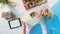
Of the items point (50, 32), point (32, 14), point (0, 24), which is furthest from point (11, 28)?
point (50, 32)

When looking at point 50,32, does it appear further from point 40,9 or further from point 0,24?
point 0,24

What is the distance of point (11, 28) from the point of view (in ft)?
4.46

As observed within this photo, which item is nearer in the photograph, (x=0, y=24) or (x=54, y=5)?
(x=54, y=5)

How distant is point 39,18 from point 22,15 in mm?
159

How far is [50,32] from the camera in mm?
1282

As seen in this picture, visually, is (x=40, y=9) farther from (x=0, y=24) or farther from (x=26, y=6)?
(x=0, y=24)

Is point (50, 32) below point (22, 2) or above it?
below

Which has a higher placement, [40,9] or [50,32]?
[40,9]

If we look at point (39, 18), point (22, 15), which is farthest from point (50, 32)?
point (22, 15)

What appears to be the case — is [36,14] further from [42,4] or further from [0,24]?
[0,24]

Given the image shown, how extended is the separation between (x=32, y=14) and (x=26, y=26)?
4.8 inches

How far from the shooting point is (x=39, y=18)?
1.30 meters

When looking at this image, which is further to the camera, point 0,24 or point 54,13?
point 0,24

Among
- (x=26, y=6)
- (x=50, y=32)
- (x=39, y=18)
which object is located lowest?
(x=50, y=32)
